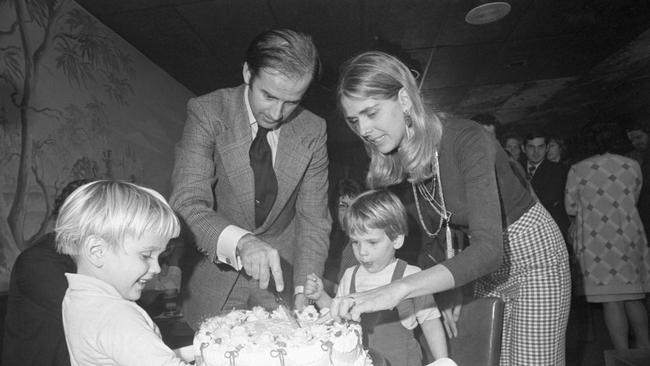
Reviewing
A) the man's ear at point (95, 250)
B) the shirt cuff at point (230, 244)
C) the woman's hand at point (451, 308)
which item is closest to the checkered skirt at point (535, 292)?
the woman's hand at point (451, 308)

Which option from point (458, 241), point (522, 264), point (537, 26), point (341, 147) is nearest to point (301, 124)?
point (458, 241)

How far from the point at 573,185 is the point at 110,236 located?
3.31 meters

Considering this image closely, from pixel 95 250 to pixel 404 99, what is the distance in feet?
3.86

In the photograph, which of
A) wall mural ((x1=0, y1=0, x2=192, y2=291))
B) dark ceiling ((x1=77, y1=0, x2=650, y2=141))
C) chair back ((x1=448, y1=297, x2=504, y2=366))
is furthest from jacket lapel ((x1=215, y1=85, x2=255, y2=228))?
wall mural ((x1=0, y1=0, x2=192, y2=291))

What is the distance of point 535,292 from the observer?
1.76 metres

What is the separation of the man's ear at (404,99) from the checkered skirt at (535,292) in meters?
0.61

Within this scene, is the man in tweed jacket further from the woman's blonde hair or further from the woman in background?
the woman in background

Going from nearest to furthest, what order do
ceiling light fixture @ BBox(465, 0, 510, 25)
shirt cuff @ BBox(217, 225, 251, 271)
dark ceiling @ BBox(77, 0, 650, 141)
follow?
1. shirt cuff @ BBox(217, 225, 251, 271)
2. dark ceiling @ BBox(77, 0, 650, 141)
3. ceiling light fixture @ BBox(465, 0, 510, 25)

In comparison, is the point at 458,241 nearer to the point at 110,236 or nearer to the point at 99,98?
the point at 110,236

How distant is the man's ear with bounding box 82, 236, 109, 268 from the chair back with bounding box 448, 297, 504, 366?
1203 millimetres

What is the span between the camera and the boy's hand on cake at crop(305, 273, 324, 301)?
1.64 m

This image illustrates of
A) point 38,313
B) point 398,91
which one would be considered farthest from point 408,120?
point 38,313

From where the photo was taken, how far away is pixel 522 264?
1.80m

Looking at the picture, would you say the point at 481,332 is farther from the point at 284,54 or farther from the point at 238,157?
the point at 284,54
